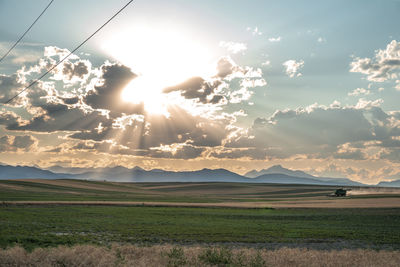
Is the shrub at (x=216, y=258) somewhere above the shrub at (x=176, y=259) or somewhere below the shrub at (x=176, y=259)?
below

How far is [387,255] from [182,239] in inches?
699

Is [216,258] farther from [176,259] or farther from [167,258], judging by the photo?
[167,258]

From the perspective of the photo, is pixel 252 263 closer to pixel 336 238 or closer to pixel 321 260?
pixel 321 260

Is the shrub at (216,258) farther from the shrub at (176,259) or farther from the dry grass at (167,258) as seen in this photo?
the shrub at (176,259)

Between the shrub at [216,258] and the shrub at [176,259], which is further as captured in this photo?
the shrub at [216,258]

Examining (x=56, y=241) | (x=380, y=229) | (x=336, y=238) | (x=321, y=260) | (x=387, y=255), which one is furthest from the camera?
(x=380, y=229)

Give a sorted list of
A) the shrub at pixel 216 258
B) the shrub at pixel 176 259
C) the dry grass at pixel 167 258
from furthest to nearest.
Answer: the shrub at pixel 216 258 < the shrub at pixel 176 259 < the dry grass at pixel 167 258

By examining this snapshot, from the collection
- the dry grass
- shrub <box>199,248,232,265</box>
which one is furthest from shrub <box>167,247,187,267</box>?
shrub <box>199,248,232,265</box>

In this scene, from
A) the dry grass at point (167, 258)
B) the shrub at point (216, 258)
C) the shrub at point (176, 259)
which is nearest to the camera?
the dry grass at point (167, 258)

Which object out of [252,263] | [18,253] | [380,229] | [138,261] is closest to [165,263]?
[138,261]

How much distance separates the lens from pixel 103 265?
17.9 meters

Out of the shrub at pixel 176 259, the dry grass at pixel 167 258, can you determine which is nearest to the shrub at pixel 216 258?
the dry grass at pixel 167 258

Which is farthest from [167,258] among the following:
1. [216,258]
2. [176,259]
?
[216,258]

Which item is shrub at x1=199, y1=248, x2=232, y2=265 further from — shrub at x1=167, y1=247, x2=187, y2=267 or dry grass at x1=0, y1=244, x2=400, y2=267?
shrub at x1=167, y1=247, x2=187, y2=267
